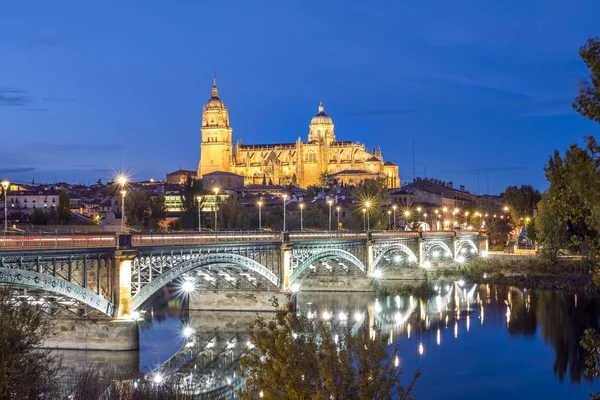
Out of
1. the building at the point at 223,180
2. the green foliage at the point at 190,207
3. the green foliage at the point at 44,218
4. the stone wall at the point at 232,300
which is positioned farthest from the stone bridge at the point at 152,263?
the building at the point at 223,180

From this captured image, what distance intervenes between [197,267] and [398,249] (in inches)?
1458

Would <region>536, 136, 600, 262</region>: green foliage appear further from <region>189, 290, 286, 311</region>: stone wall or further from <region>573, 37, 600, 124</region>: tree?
<region>189, 290, 286, 311</region>: stone wall

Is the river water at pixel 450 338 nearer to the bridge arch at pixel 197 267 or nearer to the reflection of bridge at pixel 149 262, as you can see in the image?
the reflection of bridge at pixel 149 262

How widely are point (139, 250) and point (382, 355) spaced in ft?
59.7

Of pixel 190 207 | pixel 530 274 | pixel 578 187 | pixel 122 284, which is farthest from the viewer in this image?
pixel 190 207

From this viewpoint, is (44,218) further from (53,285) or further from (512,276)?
(53,285)

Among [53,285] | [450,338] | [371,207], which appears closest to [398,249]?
[450,338]

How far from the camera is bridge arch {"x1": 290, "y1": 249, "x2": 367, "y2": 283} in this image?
51750 millimetres

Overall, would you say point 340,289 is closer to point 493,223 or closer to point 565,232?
point 565,232

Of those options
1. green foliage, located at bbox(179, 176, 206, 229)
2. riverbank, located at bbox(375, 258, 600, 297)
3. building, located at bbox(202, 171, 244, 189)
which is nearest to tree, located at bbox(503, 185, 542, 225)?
riverbank, located at bbox(375, 258, 600, 297)

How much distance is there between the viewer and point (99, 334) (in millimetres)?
34375

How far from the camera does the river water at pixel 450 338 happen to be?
36.2 metres

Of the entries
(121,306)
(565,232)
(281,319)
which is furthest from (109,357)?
(565,232)

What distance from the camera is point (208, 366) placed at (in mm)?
37688
